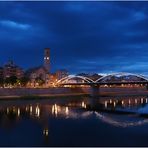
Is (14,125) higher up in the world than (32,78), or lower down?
lower down

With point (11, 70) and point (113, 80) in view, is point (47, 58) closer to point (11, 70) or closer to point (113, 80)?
point (11, 70)

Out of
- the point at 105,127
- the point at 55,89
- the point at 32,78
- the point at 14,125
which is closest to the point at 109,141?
the point at 105,127

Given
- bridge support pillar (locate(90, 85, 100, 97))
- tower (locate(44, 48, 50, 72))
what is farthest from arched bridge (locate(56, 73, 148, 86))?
tower (locate(44, 48, 50, 72))

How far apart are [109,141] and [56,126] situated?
7.18m

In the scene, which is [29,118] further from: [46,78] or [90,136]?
[46,78]

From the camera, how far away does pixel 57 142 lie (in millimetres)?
21734

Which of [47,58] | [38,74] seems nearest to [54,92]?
[38,74]

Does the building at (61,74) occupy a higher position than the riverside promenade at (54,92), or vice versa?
the building at (61,74)

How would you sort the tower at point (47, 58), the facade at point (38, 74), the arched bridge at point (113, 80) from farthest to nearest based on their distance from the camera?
the tower at point (47, 58)
the facade at point (38, 74)
the arched bridge at point (113, 80)

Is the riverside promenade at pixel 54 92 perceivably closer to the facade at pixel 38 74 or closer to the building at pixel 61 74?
the facade at pixel 38 74

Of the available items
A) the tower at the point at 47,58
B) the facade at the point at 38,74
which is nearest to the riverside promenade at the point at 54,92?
the facade at the point at 38,74

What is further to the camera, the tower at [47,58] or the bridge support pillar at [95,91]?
the tower at [47,58]

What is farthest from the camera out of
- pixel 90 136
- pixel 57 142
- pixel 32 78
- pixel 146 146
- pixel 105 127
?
pixel 32 78

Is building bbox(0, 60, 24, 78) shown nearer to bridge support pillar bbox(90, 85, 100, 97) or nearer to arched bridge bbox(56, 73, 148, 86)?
arched bridge bbox(56, 73, 148, 86)
